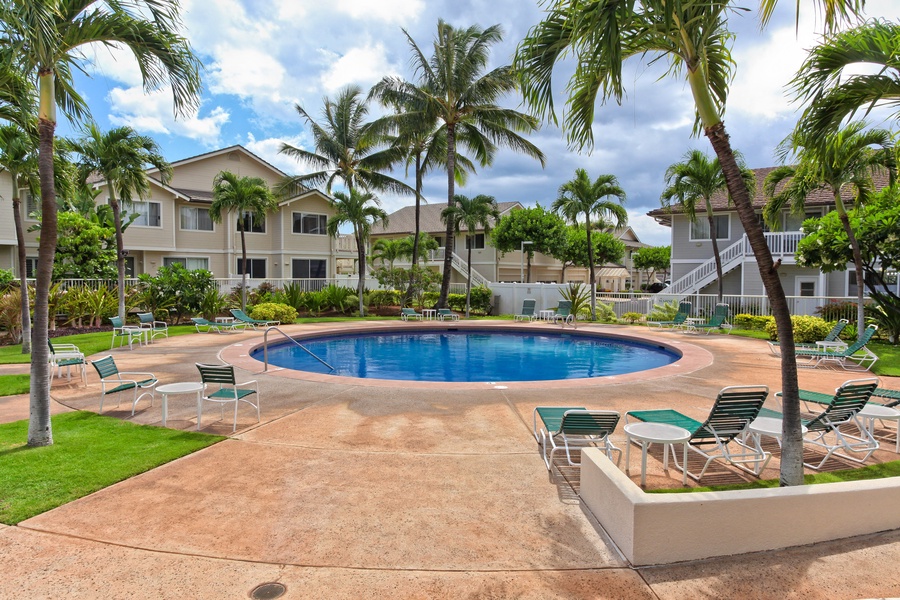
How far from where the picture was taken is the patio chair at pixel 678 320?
2084cm

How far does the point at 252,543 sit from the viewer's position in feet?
13.5

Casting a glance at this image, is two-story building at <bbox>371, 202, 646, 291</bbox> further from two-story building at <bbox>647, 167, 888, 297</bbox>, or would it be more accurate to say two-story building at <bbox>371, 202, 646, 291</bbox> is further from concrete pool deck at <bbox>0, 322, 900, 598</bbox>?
concrete pool deck at <bbox>0, 322, 900, 598</bbox>

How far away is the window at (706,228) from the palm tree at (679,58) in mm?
25868

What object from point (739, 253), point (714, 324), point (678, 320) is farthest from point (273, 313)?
point (739, 253)

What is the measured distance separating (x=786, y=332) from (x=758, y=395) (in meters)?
1.45

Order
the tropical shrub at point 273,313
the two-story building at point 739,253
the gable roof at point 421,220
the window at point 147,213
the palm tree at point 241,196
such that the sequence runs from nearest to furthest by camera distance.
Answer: the tropical shrub at point 273,313, the palm tree at point 241,196, the two-story building at point 739,253, the window at point 147,213, the gable roof at point 421,220

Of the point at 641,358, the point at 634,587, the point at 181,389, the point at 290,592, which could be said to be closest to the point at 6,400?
the point at 181,389

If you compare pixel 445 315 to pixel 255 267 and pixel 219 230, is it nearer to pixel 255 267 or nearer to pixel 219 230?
pixel 255 267

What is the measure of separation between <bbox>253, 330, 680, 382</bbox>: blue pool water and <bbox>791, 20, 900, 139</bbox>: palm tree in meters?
8.35

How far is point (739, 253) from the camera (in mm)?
26141

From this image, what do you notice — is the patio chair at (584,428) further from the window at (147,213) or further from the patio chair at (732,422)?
the window at (147,213)

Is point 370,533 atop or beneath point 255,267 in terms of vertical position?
beneath

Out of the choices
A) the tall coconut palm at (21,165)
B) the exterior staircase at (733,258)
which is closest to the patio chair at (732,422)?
the tall coconut palm at (21,165)

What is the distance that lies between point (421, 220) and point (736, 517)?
4149 centimetres
